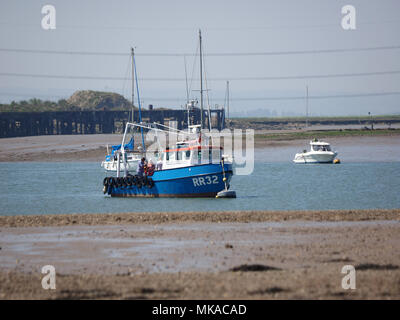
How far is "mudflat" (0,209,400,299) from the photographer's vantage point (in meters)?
13.9

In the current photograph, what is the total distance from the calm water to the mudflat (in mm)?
7804

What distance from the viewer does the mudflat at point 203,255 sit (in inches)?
547

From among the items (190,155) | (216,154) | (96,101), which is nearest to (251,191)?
(216,154)

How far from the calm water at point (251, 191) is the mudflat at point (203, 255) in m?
7.80

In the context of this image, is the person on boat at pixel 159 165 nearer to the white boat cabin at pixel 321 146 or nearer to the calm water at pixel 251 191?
the calm water at pixel 251 191

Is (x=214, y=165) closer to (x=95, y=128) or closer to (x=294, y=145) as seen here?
(x=294, y=145)

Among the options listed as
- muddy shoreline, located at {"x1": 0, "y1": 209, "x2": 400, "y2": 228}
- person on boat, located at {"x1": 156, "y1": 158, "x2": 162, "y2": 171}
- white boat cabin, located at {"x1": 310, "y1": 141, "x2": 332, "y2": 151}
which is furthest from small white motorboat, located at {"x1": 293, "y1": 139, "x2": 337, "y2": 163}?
muddy shoreline, located at {"x1": 0, "y1": 209, "x2": 400, "y2": 228}

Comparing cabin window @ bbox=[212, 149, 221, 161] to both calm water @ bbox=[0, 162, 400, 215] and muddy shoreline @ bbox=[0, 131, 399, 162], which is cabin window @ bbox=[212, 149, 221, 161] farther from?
muddy shoreline @ bbox=[0, 131, 399, 162]

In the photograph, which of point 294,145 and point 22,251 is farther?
point 294,145

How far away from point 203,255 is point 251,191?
25.8 meters

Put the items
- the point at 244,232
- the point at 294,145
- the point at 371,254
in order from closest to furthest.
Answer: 1. the point at 371,254
2. the point at 244,232
3. the point at 294,145
